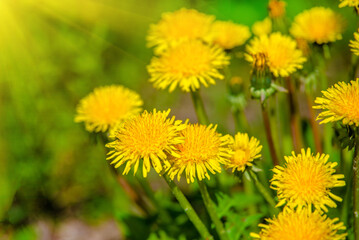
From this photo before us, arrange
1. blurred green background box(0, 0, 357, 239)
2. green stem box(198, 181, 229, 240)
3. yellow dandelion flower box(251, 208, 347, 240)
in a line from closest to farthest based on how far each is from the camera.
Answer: yellow dandelion flower box(251, 208, 347, 240) → green stem box(198, 181, 229, 240) → blurred green background box(0, 0, 357, 239)

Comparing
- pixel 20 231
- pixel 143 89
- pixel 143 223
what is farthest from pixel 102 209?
pixel 143 89

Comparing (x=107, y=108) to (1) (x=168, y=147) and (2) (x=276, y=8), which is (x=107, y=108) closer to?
(1) (x=168, y=147)

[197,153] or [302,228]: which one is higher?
[197,153]

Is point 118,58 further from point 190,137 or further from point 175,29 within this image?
point 190,137

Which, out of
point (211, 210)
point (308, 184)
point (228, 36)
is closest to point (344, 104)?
point (308, 184)

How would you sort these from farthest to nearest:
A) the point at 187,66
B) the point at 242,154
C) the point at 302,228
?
the point at 187,66, the point at 242,154, the point at 302,228

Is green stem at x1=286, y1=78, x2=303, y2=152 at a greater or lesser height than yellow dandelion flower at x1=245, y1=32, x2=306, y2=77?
lesser

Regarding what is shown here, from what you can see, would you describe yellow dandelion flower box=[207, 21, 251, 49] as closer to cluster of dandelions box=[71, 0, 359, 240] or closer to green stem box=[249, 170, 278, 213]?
cluster of dandelions box=[71, 0, 359, 240]

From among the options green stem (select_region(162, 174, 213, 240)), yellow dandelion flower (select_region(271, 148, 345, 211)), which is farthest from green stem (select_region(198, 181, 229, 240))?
yellow dandelion flower (select_region(271, 148, 345, 211))
